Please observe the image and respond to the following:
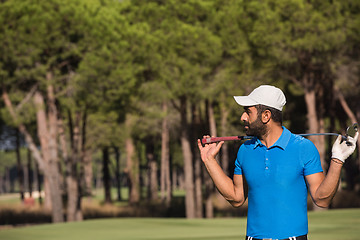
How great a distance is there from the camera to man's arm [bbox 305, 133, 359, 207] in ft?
12.4

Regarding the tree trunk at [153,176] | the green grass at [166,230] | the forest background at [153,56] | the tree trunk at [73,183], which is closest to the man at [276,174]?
the green grass at [166,230]

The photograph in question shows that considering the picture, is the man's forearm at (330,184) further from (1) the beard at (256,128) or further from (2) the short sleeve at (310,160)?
(1) the beard at (256,128)

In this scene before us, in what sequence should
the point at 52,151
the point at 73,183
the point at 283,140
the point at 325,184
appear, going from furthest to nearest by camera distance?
1. the point at 73,183
2. the point at 52,151
3. the point at 283,140
4. the point at 325,184

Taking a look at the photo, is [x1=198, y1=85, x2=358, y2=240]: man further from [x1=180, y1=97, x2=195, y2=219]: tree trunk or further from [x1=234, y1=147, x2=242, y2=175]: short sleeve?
[x1=180, y1=97, x2=195, y2=219]: tree trunk

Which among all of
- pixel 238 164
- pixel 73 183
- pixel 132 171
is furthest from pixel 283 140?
pixel 132 171

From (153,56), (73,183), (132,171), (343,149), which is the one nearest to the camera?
(343,149)

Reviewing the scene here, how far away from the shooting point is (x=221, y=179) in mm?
4242

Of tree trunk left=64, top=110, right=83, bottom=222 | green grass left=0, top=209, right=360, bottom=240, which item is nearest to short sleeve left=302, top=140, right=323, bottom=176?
green grass left=0, top=209, right=360, bottom=240

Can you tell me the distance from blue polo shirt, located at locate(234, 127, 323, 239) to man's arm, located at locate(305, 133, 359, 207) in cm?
6

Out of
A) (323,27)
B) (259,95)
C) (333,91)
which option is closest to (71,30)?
(323,27)

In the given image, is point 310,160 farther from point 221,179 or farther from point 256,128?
point 221,179

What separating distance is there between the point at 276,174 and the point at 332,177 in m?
0.34

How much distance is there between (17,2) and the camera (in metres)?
25.8

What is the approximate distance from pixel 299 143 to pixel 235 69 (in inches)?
1078
